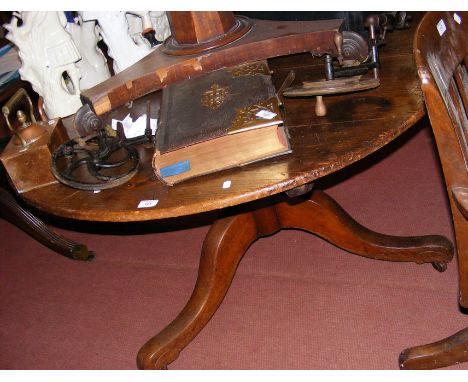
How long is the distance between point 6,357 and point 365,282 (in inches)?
55.7

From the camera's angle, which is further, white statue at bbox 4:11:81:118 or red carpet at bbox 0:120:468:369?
red carpet at bbox 0:120:468:369

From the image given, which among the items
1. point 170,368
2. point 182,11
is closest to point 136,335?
point 170,368

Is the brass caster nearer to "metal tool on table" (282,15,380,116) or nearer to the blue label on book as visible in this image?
"metal tool on table" (282,15,380,116)

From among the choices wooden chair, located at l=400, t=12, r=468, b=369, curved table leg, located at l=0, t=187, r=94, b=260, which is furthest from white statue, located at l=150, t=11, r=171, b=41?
curved table leg, located at l=0, t=187, r=94, b=260

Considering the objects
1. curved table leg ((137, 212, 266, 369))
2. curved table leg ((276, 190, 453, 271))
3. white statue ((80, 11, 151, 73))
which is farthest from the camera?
curved table leg ((276, 190, 453, 271))

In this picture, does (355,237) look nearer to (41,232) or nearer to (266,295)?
(266,295)

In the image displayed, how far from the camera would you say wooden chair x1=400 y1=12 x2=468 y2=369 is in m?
0.95

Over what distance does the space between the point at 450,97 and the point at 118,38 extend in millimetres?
915

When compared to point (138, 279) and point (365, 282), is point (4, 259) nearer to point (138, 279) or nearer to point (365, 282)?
point (138, 279)

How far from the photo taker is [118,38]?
4.91 feet

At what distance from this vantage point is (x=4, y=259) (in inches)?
102

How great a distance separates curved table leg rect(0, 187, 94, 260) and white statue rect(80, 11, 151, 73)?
112cm

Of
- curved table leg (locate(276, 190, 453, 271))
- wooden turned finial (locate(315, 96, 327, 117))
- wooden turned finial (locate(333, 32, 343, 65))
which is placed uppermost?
wooden turned finial (locate(333, 32, 343, 65))

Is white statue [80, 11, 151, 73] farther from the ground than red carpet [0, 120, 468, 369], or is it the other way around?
white statue [80, 11, 151, 73]
